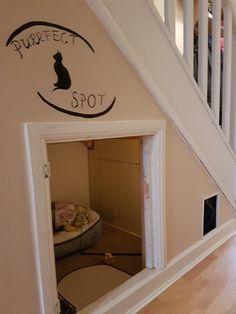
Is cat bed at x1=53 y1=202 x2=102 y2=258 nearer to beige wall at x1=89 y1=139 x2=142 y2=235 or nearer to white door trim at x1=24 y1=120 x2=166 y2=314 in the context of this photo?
beige wall at x1=89 y1=139 x2=142 y2=235

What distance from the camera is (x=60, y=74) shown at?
1255mm

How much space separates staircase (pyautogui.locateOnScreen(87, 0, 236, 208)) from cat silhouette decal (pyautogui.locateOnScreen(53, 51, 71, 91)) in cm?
36

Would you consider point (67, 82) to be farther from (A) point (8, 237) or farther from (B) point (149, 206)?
(B) point (149, 206)

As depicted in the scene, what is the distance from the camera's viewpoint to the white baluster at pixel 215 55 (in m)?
2.25

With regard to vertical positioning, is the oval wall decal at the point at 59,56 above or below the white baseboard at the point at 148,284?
above

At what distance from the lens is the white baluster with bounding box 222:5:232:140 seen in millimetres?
2426

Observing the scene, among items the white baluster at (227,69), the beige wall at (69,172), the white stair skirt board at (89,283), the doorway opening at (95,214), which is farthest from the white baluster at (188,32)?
the white stair skirt board at (89,283)

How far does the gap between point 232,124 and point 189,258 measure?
1525 millimetres

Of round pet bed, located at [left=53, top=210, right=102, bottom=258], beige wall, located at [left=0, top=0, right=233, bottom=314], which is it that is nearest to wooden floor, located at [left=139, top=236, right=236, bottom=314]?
beige wall, located at [left=0, top=0, right=233, bottom=314]

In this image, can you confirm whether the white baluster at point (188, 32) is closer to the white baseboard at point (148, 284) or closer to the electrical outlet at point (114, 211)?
the white baseboard at point (148, 284)

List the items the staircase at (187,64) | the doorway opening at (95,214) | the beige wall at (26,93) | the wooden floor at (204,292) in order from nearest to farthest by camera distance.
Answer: the beige wall at (26,93) → the staircase at (187,64) → the wooden floor at (204,292) → the doorway opening at (95,214)

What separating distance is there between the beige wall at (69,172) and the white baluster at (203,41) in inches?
68.7

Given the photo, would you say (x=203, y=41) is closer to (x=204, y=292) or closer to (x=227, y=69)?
(x=227, y=69)

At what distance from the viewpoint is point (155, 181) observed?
6.01 feet
